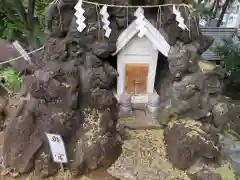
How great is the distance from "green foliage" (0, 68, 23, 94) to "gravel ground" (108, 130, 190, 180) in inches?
122

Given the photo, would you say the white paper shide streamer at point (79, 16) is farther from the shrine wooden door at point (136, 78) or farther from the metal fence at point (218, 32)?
the metal fence at point (218, 32)

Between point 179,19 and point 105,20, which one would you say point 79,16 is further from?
point 179,19

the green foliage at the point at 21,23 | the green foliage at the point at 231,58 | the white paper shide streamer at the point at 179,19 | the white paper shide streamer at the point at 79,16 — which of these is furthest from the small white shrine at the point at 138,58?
the green foliage at the point at 231,58

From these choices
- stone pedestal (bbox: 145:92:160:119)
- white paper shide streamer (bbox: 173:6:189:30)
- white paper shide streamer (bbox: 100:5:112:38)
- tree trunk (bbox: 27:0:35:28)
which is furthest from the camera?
tree trunk (bbox: 27:0:35:28)

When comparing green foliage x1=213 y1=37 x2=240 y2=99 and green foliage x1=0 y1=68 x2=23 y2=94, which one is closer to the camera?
green foliage x1=0 y1=68 x2=23 y2=94

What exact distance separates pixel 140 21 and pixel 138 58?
0.49 meters

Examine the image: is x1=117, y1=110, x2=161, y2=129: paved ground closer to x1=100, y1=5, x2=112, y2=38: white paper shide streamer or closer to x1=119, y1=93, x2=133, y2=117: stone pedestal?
x1=119, y1=93, x2=133, y2=117: stone pedestal

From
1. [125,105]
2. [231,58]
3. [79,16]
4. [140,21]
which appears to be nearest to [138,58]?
[140,21]

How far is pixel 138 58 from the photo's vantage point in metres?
3.69

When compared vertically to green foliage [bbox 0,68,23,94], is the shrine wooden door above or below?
above

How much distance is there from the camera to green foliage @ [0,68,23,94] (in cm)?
588

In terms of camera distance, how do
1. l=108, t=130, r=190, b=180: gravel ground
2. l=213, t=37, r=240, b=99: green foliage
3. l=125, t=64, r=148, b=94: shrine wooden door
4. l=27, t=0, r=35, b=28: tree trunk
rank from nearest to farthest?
1. l=108, t=130, r=190, b=180: gravel ground
2. l=125, t=64, r=148, b=94: shrine wooden door
3. l=27, t=0, r=35, b=28: tree trunk
4. l=213, t=37, r=240, b=99: green foliage

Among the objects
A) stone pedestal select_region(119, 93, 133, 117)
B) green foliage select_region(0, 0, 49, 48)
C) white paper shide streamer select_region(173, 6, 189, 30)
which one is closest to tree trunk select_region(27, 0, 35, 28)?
green foliage select_region(0, 0, 49, 48)

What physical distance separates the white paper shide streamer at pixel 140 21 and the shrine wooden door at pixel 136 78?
1.49ft
